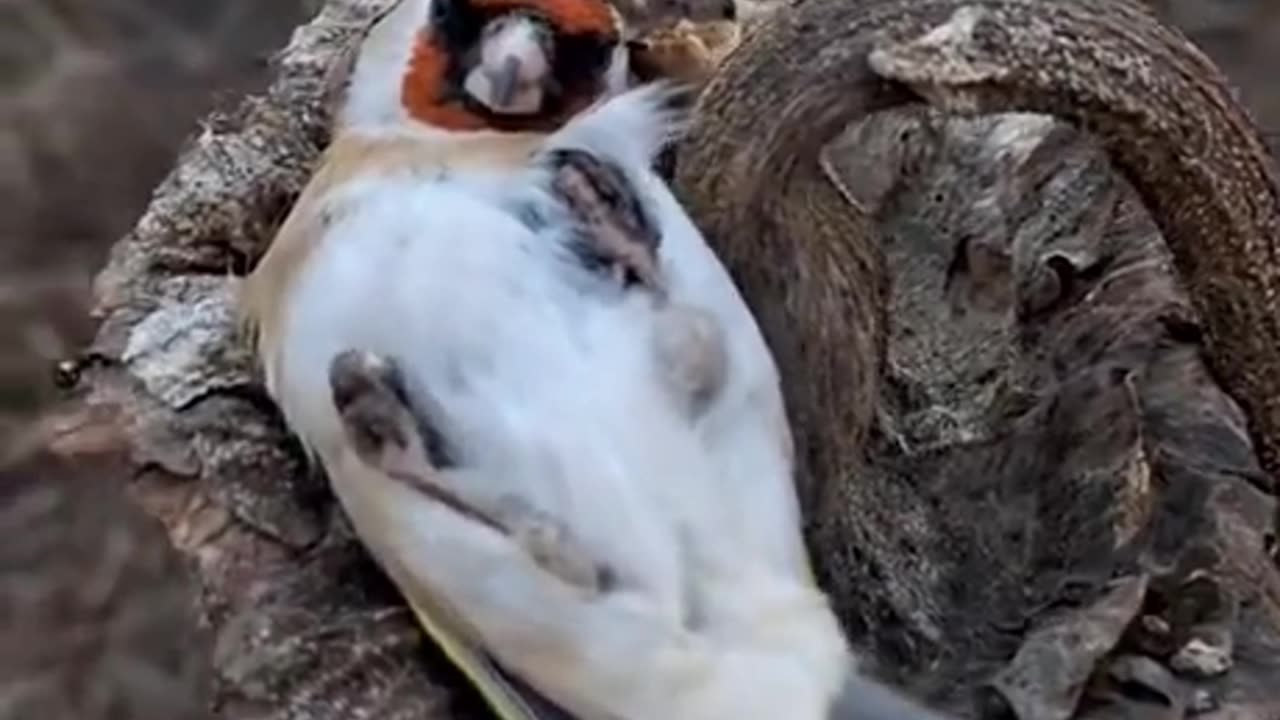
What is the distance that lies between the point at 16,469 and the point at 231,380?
681 mm

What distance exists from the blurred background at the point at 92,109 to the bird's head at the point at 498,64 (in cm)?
56

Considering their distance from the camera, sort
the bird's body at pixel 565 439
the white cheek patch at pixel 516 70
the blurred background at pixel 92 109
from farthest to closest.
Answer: the blurred background at pixel 92 109 → the white cheek patch at pixel 516 70 → the bird's body at pixel 565 439

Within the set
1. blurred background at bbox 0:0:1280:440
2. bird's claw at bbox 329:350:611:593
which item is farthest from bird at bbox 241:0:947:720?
blurred background at bbox 0:0:1280:440

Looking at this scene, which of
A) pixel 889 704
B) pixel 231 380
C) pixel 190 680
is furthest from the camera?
pixel 190 680

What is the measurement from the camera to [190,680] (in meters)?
1.67

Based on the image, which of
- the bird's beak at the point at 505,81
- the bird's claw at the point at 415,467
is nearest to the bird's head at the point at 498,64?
the bird's beak at the point at 505,81

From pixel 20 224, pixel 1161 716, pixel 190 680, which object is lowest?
pixel 190 680

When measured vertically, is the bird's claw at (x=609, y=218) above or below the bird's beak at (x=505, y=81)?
below

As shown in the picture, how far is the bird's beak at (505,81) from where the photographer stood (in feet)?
3.67

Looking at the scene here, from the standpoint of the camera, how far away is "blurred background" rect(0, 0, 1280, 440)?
1.74m

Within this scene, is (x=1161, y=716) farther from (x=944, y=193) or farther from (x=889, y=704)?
(x=944, y=193)

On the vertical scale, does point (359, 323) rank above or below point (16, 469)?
above

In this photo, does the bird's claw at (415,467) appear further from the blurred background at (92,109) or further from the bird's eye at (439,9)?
the blurred background at (92,109)

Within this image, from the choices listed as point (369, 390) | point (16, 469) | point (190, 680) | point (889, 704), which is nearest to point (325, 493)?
point (369, 390)
